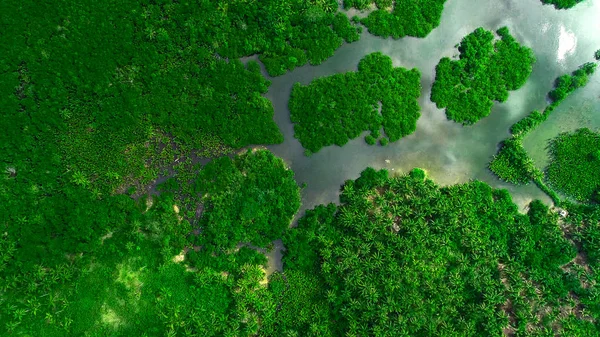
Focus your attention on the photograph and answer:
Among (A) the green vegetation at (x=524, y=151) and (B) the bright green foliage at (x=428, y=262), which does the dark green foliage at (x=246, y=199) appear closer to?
(B) the bright green foliage at (x=428, y=262)

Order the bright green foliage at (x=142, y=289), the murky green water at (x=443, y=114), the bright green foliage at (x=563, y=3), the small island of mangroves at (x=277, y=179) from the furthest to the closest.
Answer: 1. the bright green foliage at (x=563, y=3)
2. the murky green water at (x=443, y=114)
3. the small island of mangroves at (x=277, y=179)
4. the bright green foliage at (x=142, y=289)

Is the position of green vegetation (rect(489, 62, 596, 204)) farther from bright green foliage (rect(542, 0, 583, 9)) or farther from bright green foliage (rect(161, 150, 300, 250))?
bright green foliage (rect(161, 150, 300, 250))

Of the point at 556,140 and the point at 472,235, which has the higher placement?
the point at 556,140

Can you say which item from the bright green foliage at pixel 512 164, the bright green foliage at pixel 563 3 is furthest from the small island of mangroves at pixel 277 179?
the bright green foliage at pixel 563 3

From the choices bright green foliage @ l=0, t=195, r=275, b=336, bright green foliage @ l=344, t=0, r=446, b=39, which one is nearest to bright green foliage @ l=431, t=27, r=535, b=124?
bright green foliage @ l=344, t=0, r=446, b=39

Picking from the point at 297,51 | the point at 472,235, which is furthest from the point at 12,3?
the point at 472,235

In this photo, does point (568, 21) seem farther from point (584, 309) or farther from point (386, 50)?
point (584, 309)

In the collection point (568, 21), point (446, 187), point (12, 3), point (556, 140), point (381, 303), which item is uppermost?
point (568, 21)
